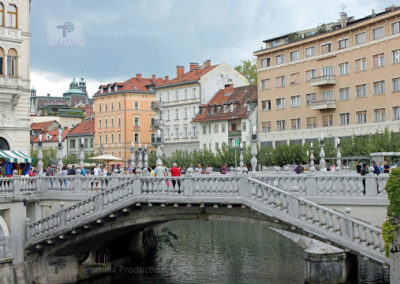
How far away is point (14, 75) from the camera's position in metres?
40.5

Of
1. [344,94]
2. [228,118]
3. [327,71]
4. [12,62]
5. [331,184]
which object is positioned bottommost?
[331,184]

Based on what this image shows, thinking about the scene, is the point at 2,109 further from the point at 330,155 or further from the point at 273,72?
the point at 273,72

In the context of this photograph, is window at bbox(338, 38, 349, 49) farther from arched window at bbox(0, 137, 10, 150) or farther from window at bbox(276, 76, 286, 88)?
arched window at bbox(0, 137, 10, 150)

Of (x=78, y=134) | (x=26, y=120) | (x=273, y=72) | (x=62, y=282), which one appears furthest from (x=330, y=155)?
(x=78, y=134)

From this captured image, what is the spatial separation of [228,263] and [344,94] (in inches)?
1455

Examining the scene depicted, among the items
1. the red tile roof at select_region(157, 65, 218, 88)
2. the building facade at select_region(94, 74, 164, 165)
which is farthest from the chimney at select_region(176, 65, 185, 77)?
the building facade at select_region(94, 74, 164, 165)

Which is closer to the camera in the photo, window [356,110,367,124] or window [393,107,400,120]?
window [393,107,400,120]

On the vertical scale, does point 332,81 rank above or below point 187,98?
below

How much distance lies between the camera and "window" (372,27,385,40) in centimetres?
6071

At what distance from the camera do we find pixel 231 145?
7912 centimetres

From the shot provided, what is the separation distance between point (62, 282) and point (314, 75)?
4615 centimetres

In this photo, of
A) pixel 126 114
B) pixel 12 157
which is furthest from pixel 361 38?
pixel 126 114

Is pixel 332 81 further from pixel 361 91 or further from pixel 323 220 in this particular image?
pixel 323 220

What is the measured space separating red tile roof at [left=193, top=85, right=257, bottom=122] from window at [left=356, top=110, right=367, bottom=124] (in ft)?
60.4
